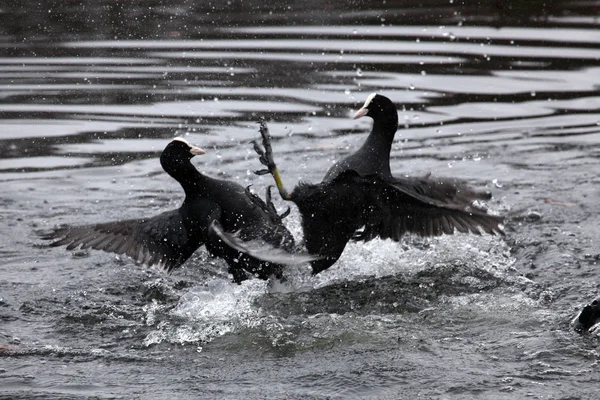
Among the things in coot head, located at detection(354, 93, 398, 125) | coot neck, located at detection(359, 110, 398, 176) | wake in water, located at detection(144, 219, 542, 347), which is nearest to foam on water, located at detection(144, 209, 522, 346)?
wake in water, located at detection(144, 219, 542, 347)

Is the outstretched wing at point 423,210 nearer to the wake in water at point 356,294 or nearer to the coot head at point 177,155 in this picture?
the wake in water at point 356,294

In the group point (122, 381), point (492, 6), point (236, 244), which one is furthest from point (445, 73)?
point (122, 381)

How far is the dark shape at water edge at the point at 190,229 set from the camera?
591 centimetres

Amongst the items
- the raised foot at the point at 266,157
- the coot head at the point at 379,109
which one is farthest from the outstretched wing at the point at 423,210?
the raised foot at the point at 266,157

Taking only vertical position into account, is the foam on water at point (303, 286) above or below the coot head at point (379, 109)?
below

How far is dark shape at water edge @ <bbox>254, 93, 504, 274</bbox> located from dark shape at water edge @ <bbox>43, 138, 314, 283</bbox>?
0.22 meters

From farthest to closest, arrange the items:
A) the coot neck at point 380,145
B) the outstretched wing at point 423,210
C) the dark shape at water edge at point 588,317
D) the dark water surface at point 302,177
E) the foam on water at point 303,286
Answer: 1. the coot neck at point 380,145
2. the outstretched wing at point 423,210
3. the foam on water at point 303,286
4. the dark shape at water edge at point 588,317
5. the dark water surface at point 302,177

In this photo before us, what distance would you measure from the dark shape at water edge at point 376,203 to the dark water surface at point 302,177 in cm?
32

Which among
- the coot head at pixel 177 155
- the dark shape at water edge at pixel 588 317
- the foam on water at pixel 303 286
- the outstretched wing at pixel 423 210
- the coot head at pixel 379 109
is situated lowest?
the dark shape at water edge at pixel 588 317

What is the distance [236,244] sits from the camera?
17.4ft

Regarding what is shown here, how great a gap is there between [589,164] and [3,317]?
4.68 metres

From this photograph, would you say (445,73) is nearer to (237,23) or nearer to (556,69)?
(556,69)

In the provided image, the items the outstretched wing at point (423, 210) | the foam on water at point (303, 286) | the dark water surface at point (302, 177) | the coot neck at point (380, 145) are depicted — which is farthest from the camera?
the coot neck at point (380, 145)

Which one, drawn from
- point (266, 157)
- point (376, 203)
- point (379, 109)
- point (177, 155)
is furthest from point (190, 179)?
point (379, 109)
